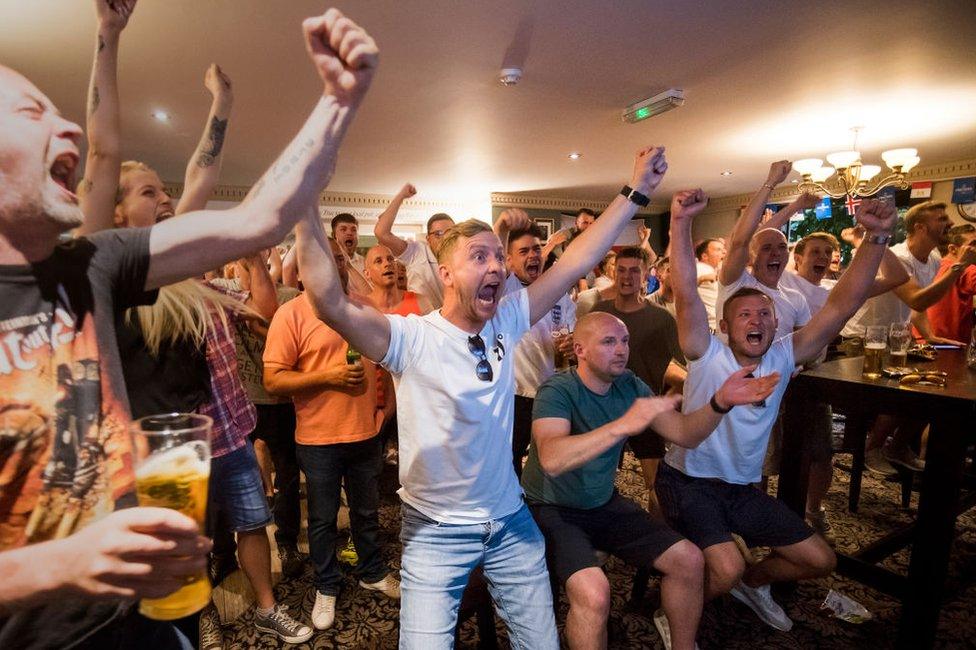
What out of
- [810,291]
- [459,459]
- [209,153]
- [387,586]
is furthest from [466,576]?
[810,291]

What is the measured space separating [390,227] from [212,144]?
82.5 inches

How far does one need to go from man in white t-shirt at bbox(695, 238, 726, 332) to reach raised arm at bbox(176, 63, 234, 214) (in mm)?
3243

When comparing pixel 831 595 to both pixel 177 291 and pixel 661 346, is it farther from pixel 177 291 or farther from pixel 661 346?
pixel 177 291

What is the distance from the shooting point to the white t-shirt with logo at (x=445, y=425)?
151 cm

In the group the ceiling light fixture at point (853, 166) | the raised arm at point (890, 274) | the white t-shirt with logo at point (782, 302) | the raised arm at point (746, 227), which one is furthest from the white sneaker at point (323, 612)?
the ceiling light fixture at point (853, 166)

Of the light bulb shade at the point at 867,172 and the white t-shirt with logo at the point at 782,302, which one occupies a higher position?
the light bulb shade at the point at 867,172

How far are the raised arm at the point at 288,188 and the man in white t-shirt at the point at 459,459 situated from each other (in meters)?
0.61

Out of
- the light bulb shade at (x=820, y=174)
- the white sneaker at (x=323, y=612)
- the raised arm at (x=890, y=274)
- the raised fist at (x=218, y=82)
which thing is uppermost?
the light bulb shade at (x=820, y=174)

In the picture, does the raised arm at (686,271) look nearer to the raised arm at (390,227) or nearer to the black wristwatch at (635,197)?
the black wristwatch at (635,197)

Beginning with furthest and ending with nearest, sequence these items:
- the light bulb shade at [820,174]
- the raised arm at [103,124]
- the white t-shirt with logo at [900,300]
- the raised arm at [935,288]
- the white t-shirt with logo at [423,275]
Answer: the light bulb shade at [820,174] → the white t-shirt with logo at [900,300] → the white t-shirt with logo at [423,275] → the raised arm at [935,288] → the raised arm at [103,124]

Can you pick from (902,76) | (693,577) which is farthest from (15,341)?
(902,76)

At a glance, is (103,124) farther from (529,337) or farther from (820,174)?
(820,174)

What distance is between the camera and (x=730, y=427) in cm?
210

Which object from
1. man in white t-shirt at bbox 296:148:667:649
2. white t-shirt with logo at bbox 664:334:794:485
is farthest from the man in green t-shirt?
white t-shirt with logo at bbox 664:334:794:485
